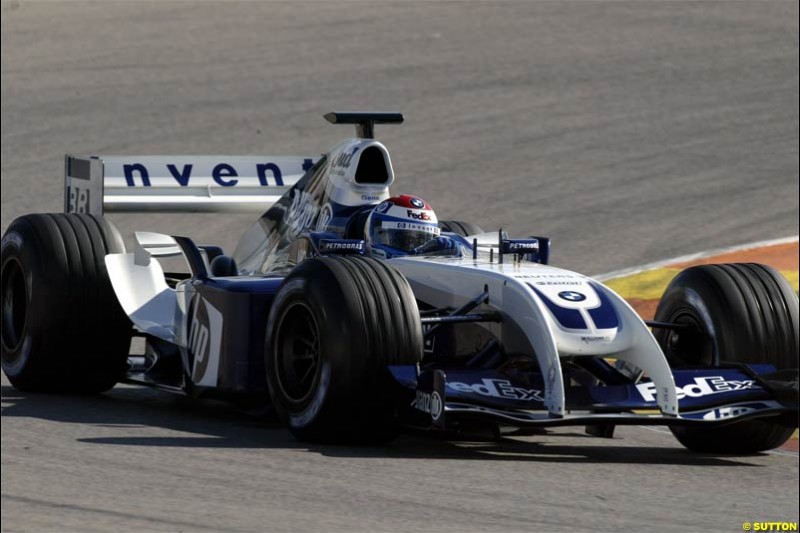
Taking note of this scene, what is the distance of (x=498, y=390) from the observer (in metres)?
8.05

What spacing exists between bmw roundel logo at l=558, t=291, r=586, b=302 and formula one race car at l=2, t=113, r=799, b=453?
0.4 inches

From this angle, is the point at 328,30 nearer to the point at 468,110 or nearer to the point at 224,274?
the point at 468,110

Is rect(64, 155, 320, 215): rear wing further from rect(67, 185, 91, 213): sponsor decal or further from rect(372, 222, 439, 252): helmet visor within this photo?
rect(372, 222, 439, 252): helmet visor

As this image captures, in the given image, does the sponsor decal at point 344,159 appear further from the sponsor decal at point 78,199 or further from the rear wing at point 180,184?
the sponsor decal at point 78,199

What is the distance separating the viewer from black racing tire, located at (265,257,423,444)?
26.6ft

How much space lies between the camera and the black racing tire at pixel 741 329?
8828mm

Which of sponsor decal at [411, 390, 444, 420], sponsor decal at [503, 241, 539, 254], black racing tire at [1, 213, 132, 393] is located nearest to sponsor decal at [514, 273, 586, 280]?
sponsor decal at [503, 241, 539, 254]

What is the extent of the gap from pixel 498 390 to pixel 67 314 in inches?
133

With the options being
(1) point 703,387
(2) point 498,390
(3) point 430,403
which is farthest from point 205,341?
(1) point 703,387

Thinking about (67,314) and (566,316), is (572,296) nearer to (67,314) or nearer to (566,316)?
(566,316)

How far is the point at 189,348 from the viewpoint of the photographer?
32.1 ft

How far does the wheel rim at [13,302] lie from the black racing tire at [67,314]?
0.55 feet

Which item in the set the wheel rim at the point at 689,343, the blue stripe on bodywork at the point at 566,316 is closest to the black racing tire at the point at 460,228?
the wheel rim at the point at 689,343

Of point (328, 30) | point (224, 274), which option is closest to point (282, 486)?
point (224, 274)
